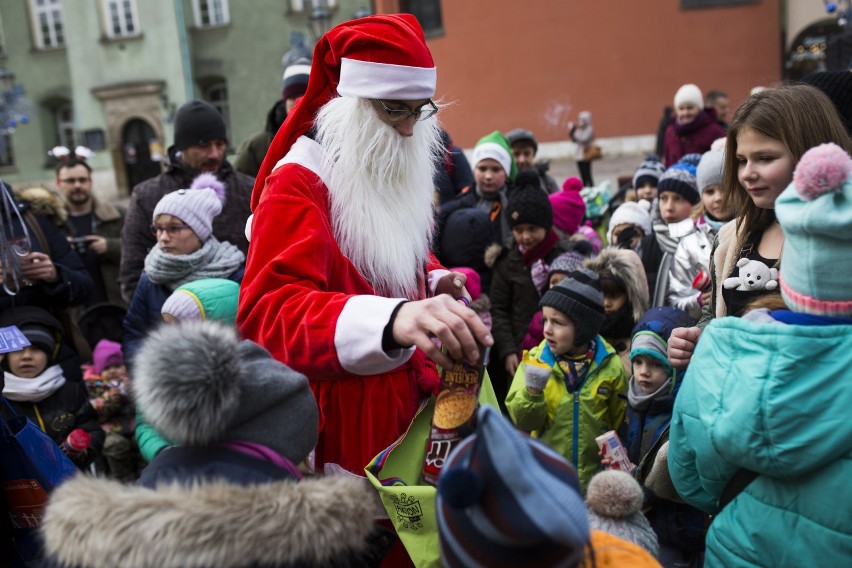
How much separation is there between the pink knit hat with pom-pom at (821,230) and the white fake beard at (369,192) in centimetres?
99

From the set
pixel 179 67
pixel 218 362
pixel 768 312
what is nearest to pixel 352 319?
pixel 218 362

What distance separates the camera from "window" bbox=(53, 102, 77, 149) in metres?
25.8

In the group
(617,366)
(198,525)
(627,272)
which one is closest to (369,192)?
(198,525)

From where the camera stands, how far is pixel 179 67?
83.1ft

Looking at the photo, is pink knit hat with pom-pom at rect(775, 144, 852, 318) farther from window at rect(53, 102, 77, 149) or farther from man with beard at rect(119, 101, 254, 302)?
window at rect(53, 102, 77, 149)

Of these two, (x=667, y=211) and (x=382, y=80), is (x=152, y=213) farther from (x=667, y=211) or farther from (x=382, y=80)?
(x=667, y=211)

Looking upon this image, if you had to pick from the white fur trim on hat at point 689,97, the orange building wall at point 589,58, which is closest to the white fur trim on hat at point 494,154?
the white fur trim on hat at point 689,97

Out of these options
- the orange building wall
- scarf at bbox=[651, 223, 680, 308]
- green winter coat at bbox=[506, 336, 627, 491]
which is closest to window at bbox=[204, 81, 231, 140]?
the orange building wall

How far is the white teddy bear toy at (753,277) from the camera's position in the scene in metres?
2.15

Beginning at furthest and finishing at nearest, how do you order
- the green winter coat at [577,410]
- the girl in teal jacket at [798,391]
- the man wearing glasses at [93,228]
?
1. the man wearing glasses at [93,228]
2. the green winter coat at [577,410]
3. the girl in teal jacket at [798,391]

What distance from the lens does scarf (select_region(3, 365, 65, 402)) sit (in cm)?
381

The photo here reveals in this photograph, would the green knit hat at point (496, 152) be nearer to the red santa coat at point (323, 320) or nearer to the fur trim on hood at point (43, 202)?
the fur trim on hood at point (43, 202)

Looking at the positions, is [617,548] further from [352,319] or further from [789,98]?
[789,98]

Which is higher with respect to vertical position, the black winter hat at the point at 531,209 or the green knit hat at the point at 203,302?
the black winter hat at the point at 531,209
